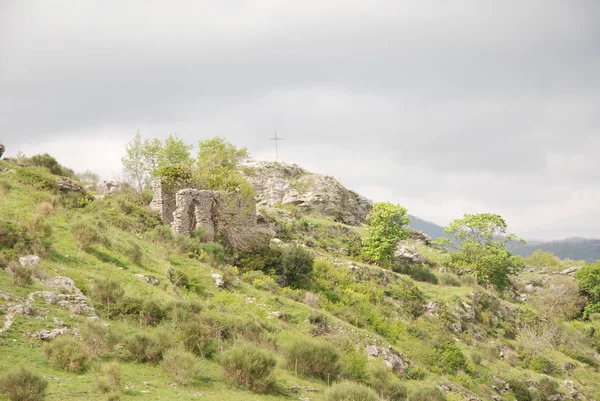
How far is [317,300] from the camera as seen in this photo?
2595cm

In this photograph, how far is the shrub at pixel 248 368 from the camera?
13430mm

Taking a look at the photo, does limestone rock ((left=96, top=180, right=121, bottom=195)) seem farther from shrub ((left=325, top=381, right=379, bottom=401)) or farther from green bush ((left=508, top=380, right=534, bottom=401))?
green bush ((left=508, top=380, right=534, bottom=401))

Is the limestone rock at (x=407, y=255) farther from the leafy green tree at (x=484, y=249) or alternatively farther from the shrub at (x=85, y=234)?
the shrub at (x=85, y=234)

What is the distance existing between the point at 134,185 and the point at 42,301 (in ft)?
93.3

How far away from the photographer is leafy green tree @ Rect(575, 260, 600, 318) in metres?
50.8

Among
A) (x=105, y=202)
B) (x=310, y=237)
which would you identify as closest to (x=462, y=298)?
(x=310, y=237)

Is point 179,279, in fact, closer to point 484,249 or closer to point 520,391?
point 520,391

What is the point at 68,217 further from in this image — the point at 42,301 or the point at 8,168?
the point at 42,301

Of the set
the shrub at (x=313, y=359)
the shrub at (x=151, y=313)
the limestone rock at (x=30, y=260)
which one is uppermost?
the limestone rock at (x=30, y=260)

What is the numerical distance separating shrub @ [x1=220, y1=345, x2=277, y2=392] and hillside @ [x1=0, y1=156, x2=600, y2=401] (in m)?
0.05

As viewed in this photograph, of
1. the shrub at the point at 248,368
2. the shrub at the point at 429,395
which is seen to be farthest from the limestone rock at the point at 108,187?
the shrub at the point at 429,395

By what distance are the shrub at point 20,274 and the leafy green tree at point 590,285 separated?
178 feet

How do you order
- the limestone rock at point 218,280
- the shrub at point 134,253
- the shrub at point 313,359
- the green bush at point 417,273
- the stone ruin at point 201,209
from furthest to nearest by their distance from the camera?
the green bush at point 417,273 → the stone ruin at point 201,209 → the limestone rock at point 218,280 → the shrub at point 134,253 → the shrub at point 313,359

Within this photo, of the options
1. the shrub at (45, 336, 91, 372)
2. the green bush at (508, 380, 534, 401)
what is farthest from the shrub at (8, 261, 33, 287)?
the green bush at (508, 380, 534, 401)
